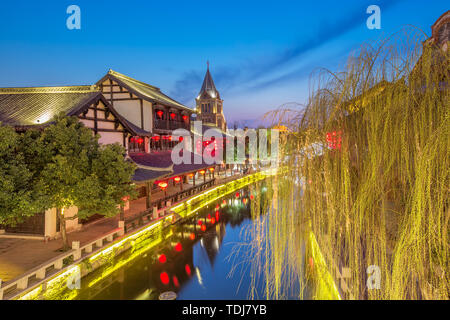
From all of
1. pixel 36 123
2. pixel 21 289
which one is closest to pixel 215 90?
pixel 36 123

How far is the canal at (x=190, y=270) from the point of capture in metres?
7.07

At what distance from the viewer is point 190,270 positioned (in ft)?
30.1

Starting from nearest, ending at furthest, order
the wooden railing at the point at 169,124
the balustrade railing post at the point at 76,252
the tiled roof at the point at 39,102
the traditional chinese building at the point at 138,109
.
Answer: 1. the balustrade railing post at the point at 76,252
2. the tiled roof at the point at 39,102
3. the traditional chinese building at the point at 138,109
4. the wooden railing at the point at 169,124

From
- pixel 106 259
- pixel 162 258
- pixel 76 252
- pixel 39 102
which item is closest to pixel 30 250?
pixel 76 252

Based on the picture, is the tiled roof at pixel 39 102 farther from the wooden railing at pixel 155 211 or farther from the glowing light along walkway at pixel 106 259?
the glowing light along walkway at pixel 106 259

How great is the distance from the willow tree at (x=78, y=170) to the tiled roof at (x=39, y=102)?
2253mm

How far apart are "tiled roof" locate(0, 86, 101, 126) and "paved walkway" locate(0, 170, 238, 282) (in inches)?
167

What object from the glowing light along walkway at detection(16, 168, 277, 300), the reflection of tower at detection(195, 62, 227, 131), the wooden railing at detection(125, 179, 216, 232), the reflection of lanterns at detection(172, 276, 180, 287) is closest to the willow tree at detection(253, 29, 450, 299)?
the glowing light along walkway at detection(16, 168, 277, 300)

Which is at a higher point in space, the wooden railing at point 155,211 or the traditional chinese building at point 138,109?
the traditional chinese building at point 138,109

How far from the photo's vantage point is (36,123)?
9734 mm

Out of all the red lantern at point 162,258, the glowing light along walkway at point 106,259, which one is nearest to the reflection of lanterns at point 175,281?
the red lantern at point 162,258

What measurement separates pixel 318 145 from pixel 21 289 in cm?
723

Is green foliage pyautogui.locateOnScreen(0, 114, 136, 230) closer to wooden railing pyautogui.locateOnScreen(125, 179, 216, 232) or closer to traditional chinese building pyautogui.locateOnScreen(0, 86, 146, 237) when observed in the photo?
traditional chinese building pyautogui.locateOnScreen(0, 86, 146, 237)
